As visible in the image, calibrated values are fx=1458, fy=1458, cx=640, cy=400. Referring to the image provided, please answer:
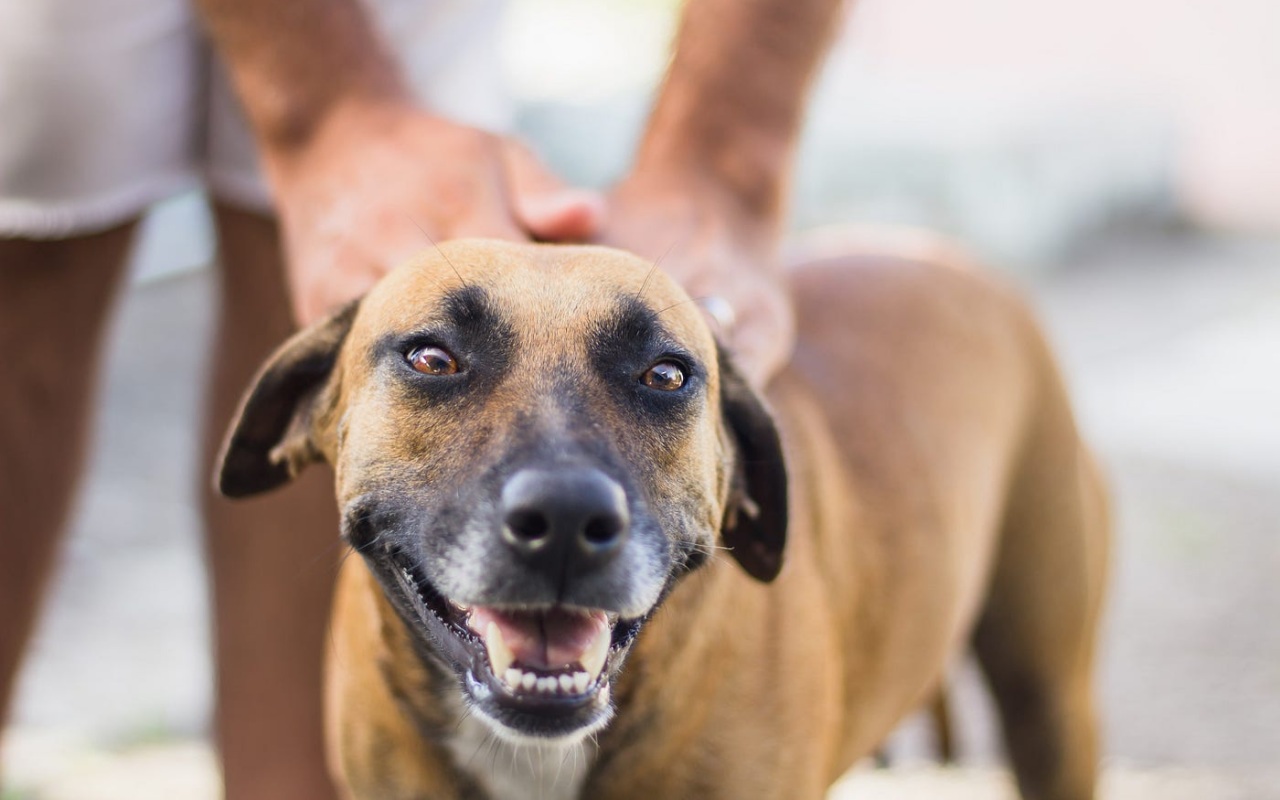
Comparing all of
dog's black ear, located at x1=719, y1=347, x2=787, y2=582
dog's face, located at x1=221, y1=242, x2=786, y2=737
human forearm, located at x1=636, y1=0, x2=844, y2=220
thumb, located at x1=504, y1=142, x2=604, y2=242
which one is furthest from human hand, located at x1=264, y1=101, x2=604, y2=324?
dog's black ear, located at x1=719, y1=347, x2=787, y2=582

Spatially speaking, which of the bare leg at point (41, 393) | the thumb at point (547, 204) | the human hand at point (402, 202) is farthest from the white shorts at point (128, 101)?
the thumb at point (547, 204)

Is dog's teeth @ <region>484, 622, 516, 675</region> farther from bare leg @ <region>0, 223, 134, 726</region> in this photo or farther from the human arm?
bare leg @ <region>0, 223, 134, 726</region>

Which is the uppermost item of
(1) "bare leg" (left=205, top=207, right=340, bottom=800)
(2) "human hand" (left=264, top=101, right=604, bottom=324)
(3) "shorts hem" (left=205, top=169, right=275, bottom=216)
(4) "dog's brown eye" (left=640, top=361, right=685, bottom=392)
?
(4) "dog's brown eye" (left=640, top=361, right=685, bottom=392)

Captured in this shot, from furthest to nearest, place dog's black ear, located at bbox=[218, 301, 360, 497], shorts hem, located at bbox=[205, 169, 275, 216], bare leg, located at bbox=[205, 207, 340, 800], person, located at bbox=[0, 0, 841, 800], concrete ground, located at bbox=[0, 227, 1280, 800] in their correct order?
1. concrete ground, located at bbox=[0, 227, 1280, 800]
2. bare leg, located at bbox=[205, 207, 340, 800]
3. shorts hem, located at bbox=[205, 169, 275, 216]
4. person, located at bbox=[0, 0, 841, 800]
5. dog's black ear, located at bbox=[218, 301, 360, 497]

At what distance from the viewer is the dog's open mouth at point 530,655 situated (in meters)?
2.29

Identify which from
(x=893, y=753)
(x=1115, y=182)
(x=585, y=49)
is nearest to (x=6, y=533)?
(x=893, y=753)

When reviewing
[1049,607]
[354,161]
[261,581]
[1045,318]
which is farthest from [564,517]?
[1045,318]

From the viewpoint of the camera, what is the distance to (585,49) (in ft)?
37.5

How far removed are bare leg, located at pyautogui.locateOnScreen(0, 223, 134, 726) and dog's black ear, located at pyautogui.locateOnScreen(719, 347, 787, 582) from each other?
164 cm

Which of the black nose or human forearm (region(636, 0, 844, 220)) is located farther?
human forearm (region(636, 0, 844, 220))

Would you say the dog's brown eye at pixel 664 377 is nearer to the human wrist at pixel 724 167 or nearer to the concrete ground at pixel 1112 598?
the human wrist at pixel 724 167

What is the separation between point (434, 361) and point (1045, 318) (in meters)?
8.00

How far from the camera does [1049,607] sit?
12.5ft

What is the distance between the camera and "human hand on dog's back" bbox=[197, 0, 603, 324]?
2.85m
